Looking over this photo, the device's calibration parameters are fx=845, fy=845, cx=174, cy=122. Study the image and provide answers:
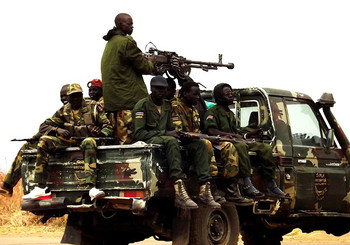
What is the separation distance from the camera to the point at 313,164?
12.2 metres

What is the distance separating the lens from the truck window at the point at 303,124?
12.2m

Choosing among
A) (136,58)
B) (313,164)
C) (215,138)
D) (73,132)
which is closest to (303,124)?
(313,164)

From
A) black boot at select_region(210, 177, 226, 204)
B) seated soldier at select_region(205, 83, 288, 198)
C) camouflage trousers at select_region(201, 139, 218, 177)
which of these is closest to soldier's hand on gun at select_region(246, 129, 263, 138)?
seated soldier at select_region(205, 83, 288, 198)

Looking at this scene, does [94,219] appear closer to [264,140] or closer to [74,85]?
[74,85]

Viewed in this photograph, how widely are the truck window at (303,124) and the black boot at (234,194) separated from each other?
1830 millimetres

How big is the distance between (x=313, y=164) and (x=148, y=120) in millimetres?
3119

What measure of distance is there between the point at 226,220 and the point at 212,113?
57.2 inches

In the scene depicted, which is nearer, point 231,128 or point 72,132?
point 72,132

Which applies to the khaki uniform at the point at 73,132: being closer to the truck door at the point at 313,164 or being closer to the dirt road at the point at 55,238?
the truck door at the point at 313,164

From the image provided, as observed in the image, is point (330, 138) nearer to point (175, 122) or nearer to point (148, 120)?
point (175, 122)

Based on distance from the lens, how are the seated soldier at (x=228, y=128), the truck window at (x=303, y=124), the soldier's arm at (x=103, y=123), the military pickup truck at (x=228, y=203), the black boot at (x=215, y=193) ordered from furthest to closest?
the truck window at (x=303, y=124) < the seated soldier at (x=228, y=128) < the soldier's arm at (x=103, y=123) < the black boot at (x=215, y=193) < the military pickup truck at (x=228, y=203)

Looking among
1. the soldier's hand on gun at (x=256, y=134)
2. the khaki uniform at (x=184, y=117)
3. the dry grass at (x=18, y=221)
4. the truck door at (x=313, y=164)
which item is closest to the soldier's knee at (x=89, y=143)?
the khaki uniform at (x=184, y=117)

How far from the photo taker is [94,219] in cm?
1071

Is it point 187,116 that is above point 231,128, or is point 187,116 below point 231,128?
above
